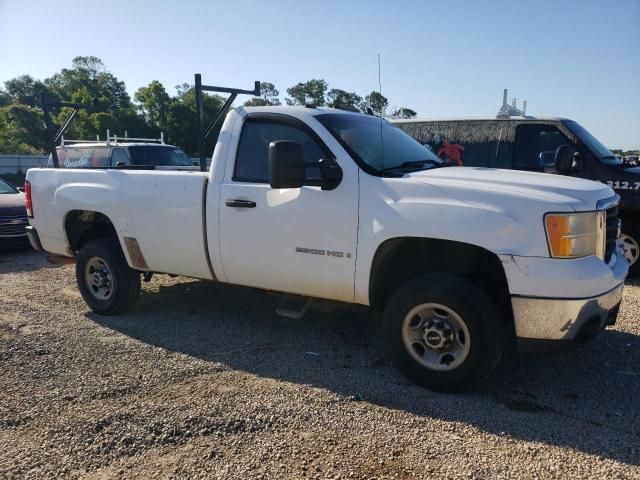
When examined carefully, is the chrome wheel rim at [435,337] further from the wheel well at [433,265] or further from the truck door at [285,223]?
the truck door at [285,223]

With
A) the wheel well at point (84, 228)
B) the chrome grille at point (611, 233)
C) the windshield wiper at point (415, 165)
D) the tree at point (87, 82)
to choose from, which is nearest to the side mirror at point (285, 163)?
the windshield wiper at point (415, 165)

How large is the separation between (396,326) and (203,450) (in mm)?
1507

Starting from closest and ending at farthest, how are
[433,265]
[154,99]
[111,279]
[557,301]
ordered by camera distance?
[557,301] → [433,265] → [111,279] → [154,99]

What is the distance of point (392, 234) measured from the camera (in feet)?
11.5

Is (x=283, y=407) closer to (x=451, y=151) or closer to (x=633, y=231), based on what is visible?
(x=451, y=151)

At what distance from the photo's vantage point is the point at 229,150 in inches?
171

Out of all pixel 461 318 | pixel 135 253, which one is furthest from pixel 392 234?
pixel 135 253

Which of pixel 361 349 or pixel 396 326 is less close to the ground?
pixel 396 326

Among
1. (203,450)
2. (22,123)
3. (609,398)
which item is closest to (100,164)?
(203,450)

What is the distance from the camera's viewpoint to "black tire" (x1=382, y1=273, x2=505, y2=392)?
3.32 m

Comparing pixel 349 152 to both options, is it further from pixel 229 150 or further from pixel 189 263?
pixel 189 263

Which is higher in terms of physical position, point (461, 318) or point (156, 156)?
point (156, 156)

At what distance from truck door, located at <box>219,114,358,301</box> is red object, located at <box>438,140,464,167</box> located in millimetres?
4154

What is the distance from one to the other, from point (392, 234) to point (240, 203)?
4.34ft
